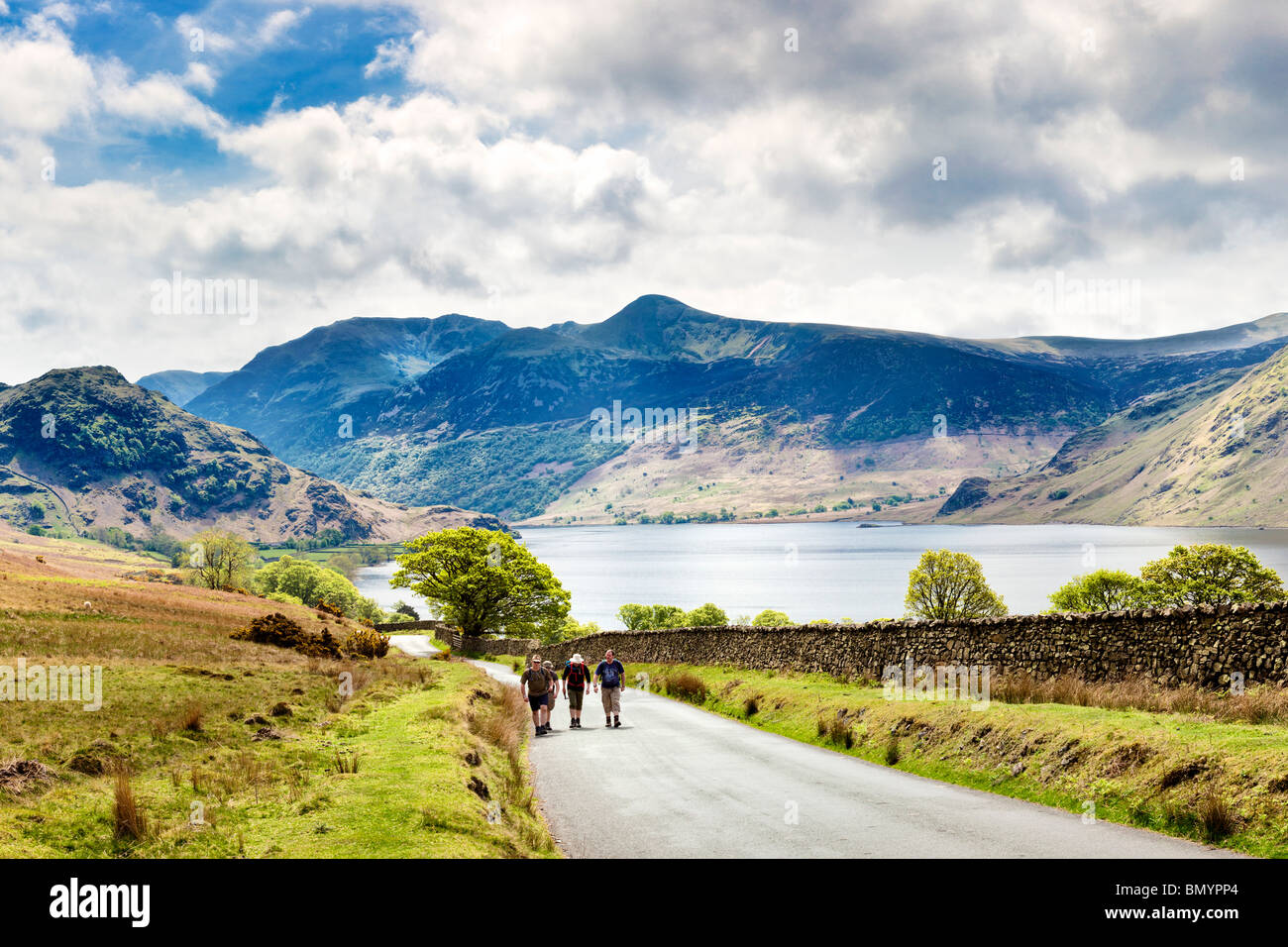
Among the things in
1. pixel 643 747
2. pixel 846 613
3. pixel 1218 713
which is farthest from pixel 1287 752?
pixel 846 613

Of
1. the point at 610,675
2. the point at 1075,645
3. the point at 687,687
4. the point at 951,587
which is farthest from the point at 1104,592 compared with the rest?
the point at 610,675

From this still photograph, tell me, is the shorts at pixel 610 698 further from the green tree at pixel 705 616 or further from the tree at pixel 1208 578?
the green tree at pixel 705 616

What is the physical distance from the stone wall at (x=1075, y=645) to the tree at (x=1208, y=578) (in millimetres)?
32007

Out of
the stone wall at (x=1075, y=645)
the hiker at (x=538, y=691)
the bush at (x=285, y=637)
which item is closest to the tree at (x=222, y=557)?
the bush at (x=285, y=637)

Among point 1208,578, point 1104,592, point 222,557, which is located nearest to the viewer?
point 1208,578

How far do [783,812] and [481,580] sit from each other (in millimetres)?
62758

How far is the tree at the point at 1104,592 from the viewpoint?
60406mm

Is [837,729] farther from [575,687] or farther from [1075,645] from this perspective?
[575,687]

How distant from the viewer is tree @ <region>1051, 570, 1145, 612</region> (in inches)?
2378

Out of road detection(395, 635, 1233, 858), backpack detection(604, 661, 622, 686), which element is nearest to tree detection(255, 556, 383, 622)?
backpack detection(604, 661, 622, 686)

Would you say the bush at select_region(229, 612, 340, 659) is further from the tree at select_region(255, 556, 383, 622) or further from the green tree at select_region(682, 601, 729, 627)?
the tree at select_region(255, 556, 383, 622)

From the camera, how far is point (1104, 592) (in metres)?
61.6
